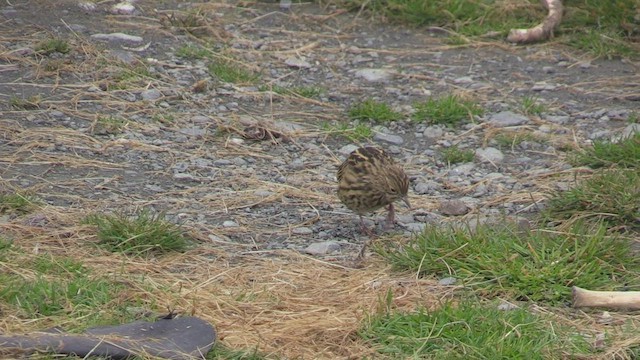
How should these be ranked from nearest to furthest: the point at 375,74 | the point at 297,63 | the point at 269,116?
the point at 269,116
the point at 375,74
the point at 297,63

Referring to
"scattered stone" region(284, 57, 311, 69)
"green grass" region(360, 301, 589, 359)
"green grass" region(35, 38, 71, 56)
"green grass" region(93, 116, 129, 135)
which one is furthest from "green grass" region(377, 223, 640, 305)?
"green grass" region(35, 38, 71, 56)

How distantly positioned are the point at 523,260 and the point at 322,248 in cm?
126

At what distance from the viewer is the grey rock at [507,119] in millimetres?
9500

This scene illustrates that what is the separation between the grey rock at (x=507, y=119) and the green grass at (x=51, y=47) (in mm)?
3661

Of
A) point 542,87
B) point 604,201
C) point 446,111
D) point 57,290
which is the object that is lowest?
point 542,87

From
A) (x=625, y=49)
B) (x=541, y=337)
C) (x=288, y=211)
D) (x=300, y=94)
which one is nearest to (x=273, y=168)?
(x=288, y=211)

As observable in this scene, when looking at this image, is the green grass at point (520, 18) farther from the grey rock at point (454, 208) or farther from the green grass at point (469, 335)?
the green grass at point (469, 335)

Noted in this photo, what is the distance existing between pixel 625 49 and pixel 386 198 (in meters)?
4.29

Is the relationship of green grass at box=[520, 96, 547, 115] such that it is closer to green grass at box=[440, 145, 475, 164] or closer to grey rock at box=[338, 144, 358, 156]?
green grass at box=[440, 145, 475, 164]

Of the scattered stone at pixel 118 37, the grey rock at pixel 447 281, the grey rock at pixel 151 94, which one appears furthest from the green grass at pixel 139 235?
the scattered stone at pixel 118 37

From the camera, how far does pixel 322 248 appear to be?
7.16m

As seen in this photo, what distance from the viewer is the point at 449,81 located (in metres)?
10.5

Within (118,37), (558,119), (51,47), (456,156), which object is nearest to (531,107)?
(558,119)

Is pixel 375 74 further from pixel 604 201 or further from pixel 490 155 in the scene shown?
pixel 604 201
